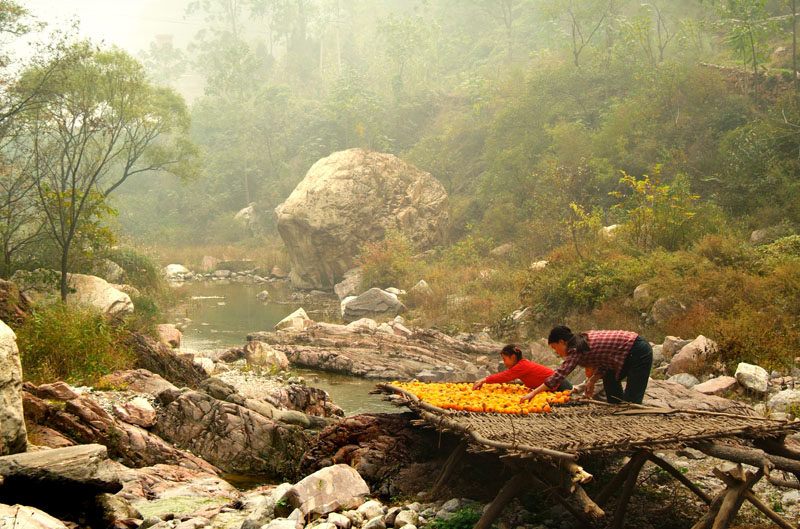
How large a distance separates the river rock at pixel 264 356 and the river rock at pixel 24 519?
815 centimetres

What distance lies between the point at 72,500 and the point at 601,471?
494 cm

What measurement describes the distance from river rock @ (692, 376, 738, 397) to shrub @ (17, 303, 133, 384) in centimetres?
833

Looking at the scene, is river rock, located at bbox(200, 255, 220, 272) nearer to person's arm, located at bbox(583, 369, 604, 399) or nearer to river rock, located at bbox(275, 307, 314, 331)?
river rock, located at bbox(275, 307, 314, 331)

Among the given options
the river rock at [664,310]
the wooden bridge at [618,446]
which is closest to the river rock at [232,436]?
the wooden bridge at [618,446]

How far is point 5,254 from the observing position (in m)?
14.0

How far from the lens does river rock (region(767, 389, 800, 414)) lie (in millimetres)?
7688

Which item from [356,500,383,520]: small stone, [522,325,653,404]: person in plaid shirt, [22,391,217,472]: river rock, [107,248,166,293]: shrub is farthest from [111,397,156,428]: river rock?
[107,248,166,293]: shrub

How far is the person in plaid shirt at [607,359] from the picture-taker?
629cm

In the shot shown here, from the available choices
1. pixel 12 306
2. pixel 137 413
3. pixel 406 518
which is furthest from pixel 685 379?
pixel 12 306

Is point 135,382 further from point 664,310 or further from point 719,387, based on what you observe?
point 664,310

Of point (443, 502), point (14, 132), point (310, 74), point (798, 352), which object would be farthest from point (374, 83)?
point (443, 502)

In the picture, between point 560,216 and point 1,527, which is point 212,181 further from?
point 1,527

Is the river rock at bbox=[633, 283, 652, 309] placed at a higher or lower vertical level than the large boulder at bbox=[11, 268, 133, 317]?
lower

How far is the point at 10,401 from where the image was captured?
5.39m
